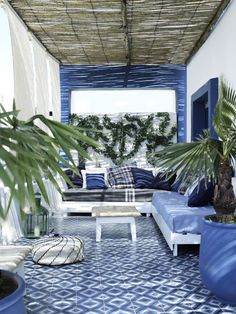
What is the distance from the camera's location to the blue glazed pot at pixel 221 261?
312 centimetres

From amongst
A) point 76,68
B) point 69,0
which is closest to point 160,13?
point 69,0

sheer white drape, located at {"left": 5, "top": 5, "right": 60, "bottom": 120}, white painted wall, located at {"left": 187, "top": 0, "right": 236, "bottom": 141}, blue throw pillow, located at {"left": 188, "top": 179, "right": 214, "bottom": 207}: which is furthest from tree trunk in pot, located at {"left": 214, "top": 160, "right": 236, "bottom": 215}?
sheer white drape, located at {"left": 5, "top": 5, "right": 60, "bottom": 120}

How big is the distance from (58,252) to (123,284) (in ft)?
3.37

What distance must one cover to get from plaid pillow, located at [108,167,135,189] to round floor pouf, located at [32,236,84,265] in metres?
3.76

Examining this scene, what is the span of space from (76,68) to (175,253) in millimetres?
6203

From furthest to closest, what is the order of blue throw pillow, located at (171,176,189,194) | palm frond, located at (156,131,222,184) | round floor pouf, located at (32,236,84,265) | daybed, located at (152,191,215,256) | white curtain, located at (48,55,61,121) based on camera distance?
white curtain, located at (48,55,61,121)
blue throw pillow, located at (171,176,189,194)
daybed, located at (152,191,215,256)
round floor pouf, located at (32,236,84,265)
palm frond, located at (156,131,222,184)

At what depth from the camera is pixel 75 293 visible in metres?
3.50

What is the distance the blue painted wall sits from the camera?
9.62 metres

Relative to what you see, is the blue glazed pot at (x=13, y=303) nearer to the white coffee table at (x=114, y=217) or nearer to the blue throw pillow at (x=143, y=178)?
the white coffee table at (x=114, y=217)

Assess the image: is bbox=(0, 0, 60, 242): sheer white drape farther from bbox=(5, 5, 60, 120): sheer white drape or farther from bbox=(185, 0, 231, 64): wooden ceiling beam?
bbox=(185, 0, 231, 64): wooden ceiling beam

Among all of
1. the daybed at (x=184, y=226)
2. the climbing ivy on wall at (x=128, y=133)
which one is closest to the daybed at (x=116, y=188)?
the climbing ivy on wall at (x=128, y=133)

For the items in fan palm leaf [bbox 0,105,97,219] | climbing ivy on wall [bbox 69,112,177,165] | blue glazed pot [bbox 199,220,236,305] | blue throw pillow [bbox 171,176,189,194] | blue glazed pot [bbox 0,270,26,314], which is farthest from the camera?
climbing ivy on wall [bbox 69,112,177,165]

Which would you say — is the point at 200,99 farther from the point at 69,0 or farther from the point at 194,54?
the point at 69,0

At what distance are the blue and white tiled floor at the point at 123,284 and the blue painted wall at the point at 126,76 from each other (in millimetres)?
5191
